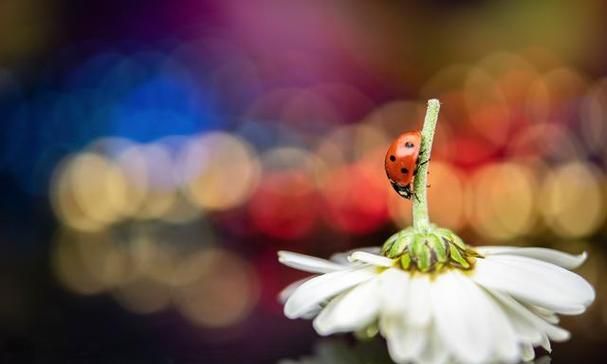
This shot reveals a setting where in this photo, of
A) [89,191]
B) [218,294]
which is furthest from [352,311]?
[89,191]

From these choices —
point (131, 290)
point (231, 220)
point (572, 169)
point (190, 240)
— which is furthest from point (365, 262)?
point (572, 169)

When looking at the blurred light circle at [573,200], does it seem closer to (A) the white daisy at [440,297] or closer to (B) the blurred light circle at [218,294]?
(B) the blurred light circle at [218,294]

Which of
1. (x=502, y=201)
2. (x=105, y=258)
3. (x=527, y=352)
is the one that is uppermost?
(x=527, y=352)

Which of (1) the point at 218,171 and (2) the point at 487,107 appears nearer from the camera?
(1) the point at 218,171

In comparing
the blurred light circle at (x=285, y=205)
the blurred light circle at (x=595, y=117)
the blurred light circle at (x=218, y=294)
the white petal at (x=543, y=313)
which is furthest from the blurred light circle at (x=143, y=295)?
the blurred light circle at (x=595, y=117)

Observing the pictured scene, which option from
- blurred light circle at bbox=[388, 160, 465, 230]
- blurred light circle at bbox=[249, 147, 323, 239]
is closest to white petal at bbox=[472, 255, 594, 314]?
blurred light circle at bbox=[249, 147, 323, 239]

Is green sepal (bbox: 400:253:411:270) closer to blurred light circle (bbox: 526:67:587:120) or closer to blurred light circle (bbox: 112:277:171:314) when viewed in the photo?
blurred light circle (bbox: 112:277:171:314)

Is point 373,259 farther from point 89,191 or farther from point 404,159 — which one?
point 89,191
